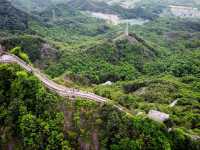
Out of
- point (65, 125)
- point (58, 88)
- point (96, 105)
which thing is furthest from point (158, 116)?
point (58, 88)

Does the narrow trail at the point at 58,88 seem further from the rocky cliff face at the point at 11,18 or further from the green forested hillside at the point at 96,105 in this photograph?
the rocky cliff face at the point at 11,18

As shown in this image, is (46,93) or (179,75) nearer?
(46,93)

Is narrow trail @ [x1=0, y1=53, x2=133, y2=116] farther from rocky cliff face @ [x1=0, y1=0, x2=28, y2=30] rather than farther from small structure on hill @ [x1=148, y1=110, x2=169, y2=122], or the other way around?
rocky cliff face @ [x1=0, y1=0, x2=28, y2=30]

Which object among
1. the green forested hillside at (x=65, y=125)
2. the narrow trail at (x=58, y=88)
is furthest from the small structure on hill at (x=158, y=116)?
the narrow trail at (x=58, y=88)

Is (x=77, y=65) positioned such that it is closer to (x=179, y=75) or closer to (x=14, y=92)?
(x=179, y=75)

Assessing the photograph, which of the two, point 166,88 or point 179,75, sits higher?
point 166,88

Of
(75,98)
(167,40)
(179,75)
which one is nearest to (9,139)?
(75,98)
